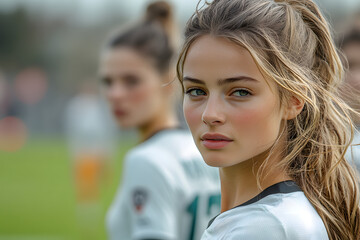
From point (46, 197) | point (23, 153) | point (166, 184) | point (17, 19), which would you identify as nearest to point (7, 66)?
point (17, 19)

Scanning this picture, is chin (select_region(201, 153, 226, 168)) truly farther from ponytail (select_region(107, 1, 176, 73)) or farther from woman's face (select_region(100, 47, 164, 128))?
ponytail (select_region(107, 1, 176, 73))

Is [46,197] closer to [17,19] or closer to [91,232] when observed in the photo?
[91,232]

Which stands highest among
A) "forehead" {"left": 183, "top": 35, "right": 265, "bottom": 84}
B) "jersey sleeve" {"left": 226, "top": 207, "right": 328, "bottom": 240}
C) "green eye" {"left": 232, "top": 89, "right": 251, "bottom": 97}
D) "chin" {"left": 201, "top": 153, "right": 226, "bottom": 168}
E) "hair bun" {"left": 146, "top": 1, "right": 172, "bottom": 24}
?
"hair bun" {"left": 146, "top": 1, "right": 172, "bottom": 24}

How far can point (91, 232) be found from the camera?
11.3 meters

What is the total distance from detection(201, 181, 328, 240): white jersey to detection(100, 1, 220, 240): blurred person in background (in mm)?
1580

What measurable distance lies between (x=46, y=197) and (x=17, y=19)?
120 feet

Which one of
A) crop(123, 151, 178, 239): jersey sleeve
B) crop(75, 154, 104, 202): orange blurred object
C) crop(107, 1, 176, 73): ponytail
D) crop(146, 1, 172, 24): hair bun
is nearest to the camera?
crop(123, 151, 178, 239): jersey sleeve

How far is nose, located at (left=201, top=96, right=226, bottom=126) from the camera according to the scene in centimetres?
200

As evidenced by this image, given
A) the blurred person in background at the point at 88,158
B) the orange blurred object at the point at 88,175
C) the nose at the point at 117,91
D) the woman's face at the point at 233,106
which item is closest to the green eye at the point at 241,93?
the woman's face at the point at 233,106

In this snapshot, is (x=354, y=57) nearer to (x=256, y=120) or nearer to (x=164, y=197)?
(x=164, y=197)

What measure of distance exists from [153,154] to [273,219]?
1.89 metres

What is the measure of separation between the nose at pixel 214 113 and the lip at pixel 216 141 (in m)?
0.04

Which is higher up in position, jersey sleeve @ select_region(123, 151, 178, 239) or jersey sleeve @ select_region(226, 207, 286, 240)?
jersey sleeve @ select_region(123, 151, 178, 239)

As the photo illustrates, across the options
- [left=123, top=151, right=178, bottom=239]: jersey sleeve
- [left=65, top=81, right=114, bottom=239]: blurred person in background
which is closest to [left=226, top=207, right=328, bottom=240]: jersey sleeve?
[left=123, top=151, right=178, bottom=239]: jersey sleeve
